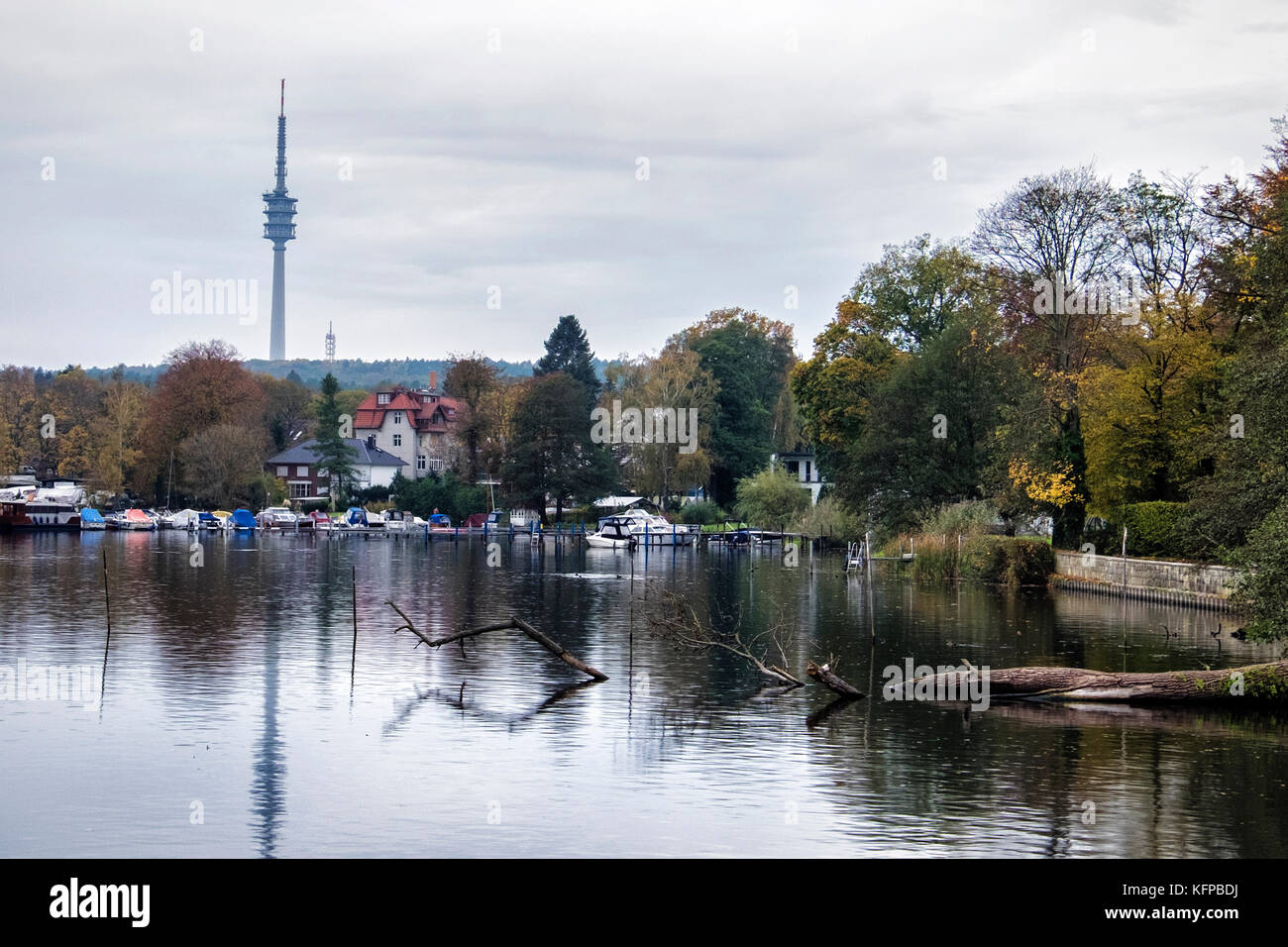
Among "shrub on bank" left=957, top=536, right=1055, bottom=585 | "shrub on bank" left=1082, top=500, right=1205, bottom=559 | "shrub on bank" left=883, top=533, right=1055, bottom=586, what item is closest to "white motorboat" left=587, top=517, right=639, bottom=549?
"shrub on bank" left=883, top=533, right=1055, bottom=586

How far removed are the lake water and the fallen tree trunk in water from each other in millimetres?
466

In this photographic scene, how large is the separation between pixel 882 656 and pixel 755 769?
492 inches

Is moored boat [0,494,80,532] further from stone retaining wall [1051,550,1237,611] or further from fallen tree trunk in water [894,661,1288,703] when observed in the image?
fallen tree trunk in water [894,661,1288,703]

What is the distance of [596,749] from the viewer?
22922 mm

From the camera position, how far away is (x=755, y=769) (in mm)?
21297

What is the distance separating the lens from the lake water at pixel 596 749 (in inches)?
703

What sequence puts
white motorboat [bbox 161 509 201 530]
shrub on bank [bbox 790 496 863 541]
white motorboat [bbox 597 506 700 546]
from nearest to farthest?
shrub on bank [bbox 790 496 863 541] → white motorboat [bbox 597 506 700 546] → white motorboat [bbox 161 509 201 530]

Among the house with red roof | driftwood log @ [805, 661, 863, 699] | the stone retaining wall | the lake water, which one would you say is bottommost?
the lake water

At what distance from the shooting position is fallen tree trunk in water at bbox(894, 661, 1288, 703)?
26406 millimetres

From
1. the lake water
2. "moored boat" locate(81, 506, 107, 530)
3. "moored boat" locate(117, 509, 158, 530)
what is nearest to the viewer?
the lake water

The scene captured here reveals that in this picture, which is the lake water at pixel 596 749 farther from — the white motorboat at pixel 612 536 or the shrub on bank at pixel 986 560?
the white motorboat at pixel 612 536

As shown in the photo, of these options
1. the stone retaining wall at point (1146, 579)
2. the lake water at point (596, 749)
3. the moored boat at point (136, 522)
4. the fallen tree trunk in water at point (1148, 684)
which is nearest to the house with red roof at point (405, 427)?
the moored boat at point (136, 522)
